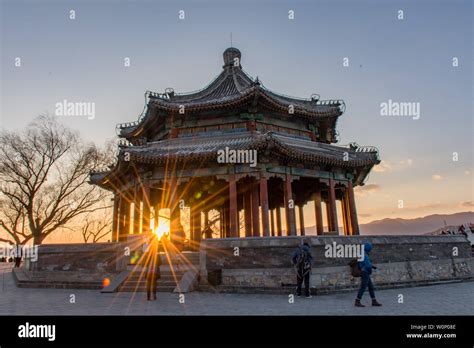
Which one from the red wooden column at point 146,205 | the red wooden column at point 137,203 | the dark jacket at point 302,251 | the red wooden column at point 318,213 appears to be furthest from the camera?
the red wooden column at point 318,213

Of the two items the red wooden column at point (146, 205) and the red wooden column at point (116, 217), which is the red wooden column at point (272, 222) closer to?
the red wooden column at point (116, 217)

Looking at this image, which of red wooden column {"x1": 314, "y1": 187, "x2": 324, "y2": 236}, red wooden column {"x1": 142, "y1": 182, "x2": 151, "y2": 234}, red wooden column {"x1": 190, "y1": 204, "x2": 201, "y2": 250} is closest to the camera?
red wooden column {"x1": 142, "y1": 182, "x2": 151, "y2": 234}

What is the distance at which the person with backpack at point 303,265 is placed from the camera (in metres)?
10.3

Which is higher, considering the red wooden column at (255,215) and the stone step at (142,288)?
the red wooden column at (255,215)

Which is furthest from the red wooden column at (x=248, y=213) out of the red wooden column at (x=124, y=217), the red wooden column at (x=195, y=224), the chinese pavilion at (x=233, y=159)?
the red wooden column at (x=124, y=217)

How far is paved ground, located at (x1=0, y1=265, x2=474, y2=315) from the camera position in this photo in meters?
7.75

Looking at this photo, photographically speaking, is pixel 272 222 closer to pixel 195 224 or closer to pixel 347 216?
pixel 195 224

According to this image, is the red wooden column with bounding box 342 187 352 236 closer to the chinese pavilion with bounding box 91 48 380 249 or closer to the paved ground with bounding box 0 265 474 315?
the chinese pavilion with bounding box 91 48 380 249

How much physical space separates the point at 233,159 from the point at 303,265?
22.8ft

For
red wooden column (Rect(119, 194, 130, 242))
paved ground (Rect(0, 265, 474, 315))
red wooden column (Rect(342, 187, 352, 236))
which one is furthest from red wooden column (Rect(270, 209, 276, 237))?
paved ground (Rect(0, 265, 474, 315))

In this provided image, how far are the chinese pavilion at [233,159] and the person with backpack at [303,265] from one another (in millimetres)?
5071

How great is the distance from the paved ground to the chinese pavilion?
5.86m
